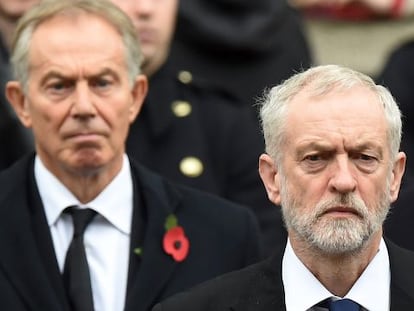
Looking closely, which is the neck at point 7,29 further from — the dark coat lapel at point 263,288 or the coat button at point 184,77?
the dark coat lapel at point 263,288

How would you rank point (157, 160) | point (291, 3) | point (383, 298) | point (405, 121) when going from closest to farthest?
point (383, 298)
point (157, 160)
point (405, 121)
point (291, 3)

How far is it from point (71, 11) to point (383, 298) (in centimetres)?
169

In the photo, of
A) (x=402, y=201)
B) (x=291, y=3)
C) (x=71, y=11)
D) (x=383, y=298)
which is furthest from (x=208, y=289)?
(x=291, y=3)

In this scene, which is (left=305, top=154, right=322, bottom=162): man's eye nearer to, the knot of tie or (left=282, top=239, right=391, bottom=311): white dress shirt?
(left=282, top=239, right=391, bottom=311): white dress shirt

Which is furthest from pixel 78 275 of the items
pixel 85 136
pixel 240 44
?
pixel 240 44

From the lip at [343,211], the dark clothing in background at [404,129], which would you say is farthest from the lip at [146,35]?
the lip at [343,211]

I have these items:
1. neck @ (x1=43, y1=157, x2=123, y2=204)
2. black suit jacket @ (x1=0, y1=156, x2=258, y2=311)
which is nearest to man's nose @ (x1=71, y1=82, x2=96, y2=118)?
neck @ (x1=43, y1=157, x2=123, y2=204)

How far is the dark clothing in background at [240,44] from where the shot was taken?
7.46 meters

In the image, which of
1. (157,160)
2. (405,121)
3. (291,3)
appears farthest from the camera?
(291,3)

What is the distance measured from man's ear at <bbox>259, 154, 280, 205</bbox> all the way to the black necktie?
75 centimetres

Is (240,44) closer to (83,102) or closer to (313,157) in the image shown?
(83,102)

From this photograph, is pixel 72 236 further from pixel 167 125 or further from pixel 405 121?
pixel 405 121

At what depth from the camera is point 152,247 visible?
5684 mm

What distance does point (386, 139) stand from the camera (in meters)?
4.95
